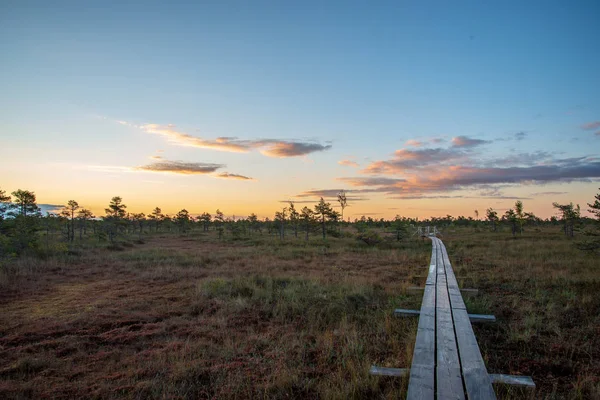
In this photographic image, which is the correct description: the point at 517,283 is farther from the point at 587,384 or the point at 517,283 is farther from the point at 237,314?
the point at 237,314

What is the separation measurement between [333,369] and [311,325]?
2.46m

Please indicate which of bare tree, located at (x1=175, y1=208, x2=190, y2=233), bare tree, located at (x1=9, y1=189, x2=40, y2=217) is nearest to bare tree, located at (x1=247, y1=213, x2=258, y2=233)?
bare tree, located at (x1=175, y1=208, x2=190, y2=233)

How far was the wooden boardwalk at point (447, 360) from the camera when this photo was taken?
3.55 meters

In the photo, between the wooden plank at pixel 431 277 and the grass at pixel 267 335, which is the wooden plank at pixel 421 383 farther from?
the wooden plank at pixel 431 277

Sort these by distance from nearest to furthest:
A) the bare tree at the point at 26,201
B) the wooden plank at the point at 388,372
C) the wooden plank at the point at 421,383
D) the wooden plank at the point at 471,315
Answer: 1. the wooden plank at the point at 421,383
2. the wooden plank at the point at 388,372
3. the wooden plank at the point at 471,315
4. the bare tree at the point at 26,201

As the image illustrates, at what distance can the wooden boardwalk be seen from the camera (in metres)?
3.55

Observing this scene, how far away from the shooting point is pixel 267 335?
22.7ft

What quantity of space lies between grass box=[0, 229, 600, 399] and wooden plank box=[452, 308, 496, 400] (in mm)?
351

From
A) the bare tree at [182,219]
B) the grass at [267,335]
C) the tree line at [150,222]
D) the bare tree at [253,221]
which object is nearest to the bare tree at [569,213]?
the tree line at [150,222]

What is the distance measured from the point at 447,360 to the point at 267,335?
3.99 metres

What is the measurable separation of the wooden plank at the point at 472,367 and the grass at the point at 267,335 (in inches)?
13.8

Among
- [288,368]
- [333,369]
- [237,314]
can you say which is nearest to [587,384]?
[333,369]

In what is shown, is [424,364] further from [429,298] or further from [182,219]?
[182,219]

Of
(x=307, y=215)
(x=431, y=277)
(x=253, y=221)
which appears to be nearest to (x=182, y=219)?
(x=253, y=221)
